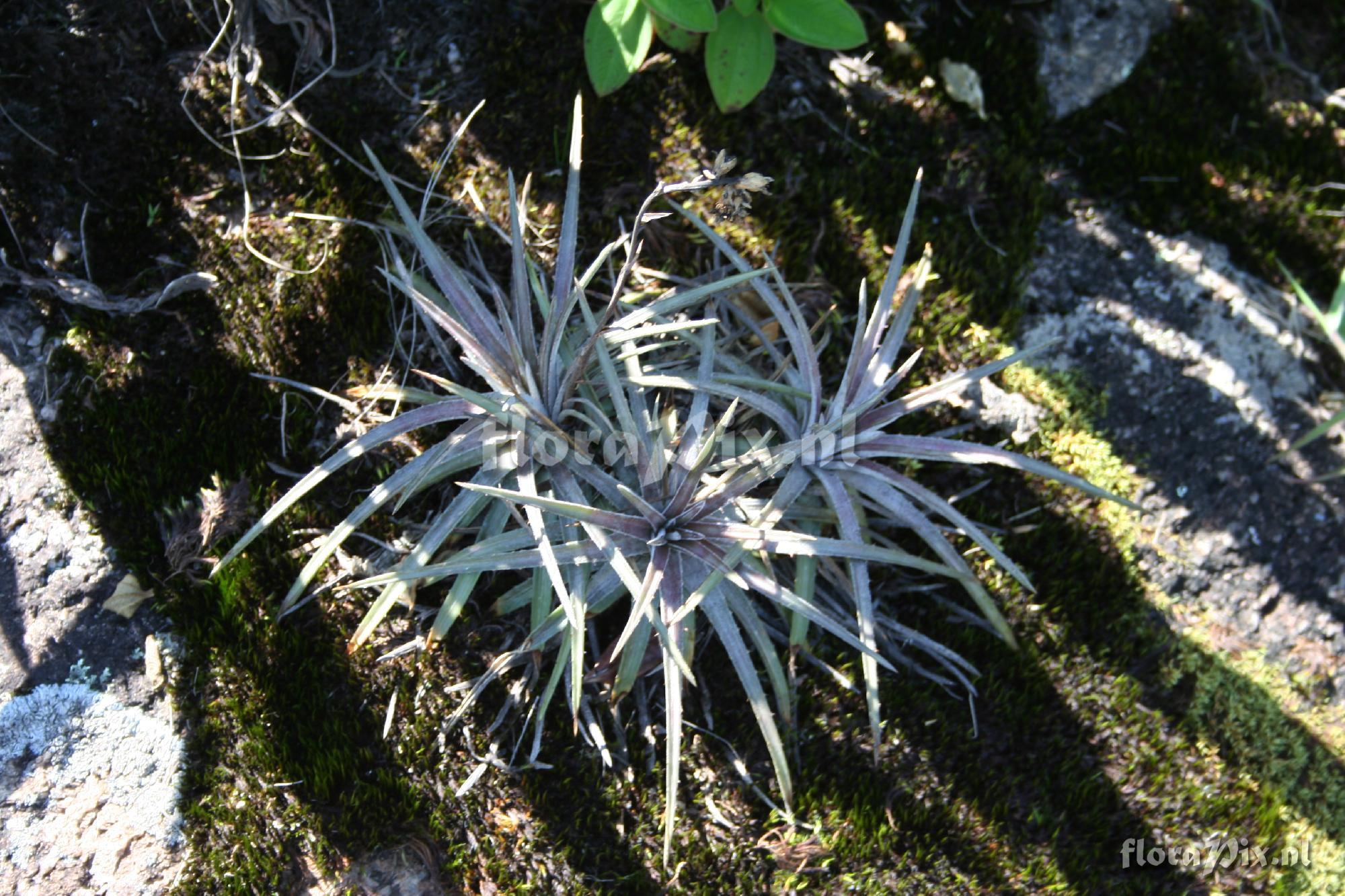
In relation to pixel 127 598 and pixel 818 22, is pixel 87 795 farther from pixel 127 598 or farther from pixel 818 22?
pixel 818 22

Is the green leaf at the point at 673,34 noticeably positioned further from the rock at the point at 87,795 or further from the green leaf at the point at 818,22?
the rock at the point at 87,795

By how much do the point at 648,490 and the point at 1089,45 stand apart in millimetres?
1568

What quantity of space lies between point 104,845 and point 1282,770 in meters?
2.26

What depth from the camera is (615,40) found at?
1712mm

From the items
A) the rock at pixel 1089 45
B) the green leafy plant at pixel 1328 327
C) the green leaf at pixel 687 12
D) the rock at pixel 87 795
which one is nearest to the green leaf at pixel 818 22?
the green leaf at pixel 687 12

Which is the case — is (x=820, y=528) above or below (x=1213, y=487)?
below

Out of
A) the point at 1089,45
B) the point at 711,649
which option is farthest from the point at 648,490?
the point at 1089,45

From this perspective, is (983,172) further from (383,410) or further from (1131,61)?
(383,410)

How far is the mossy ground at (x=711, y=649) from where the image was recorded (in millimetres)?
1670

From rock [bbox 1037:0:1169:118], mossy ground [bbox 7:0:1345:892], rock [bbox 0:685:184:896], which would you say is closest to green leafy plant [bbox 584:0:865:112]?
mossy ground [bbox 7:0:1345:892]

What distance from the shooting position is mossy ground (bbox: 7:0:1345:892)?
5.48ft

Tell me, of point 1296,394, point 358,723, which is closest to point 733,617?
point 358,723

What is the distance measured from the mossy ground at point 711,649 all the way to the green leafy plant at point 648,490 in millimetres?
131

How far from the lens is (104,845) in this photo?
1592mm
